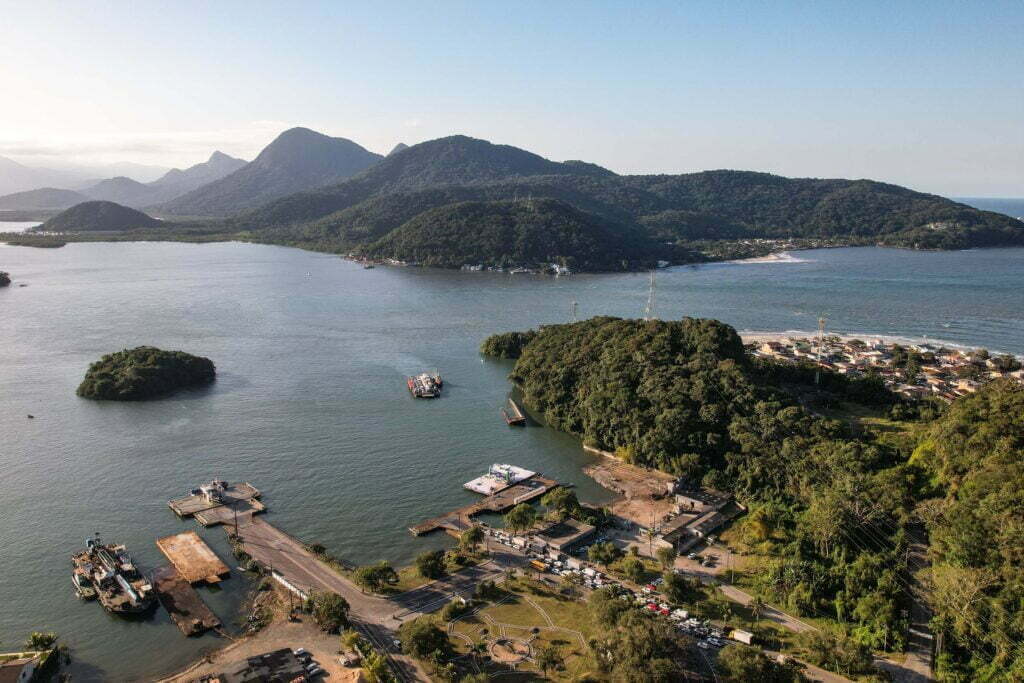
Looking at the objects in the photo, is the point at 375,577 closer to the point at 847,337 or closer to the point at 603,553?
the point at 603,553

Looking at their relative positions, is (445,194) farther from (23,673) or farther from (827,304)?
(23,673)

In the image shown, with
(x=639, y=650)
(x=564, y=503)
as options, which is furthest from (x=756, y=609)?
(x=564, y=503)

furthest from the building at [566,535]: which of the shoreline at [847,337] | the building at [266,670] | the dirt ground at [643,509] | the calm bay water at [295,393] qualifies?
the shoreline at [847,337]

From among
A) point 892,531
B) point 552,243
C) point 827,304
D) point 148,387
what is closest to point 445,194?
point 552,243

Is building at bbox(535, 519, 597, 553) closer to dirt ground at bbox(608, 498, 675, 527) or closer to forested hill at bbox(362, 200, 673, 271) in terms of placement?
dirt ground at bbox(608, 498, 675, 527)

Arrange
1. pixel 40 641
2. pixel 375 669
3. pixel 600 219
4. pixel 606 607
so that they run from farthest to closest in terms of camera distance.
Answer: pixel 600 219
pixel 40 641
pixel 606 607
pixel 375 669

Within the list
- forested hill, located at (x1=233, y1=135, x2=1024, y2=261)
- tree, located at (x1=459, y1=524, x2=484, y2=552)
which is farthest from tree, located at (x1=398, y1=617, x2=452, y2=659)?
forested hill, located at (x1=233, y1=135, x2=1024, y2=261)

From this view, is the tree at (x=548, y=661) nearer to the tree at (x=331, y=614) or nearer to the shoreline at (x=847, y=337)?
the tree at (x=331, y=614)
